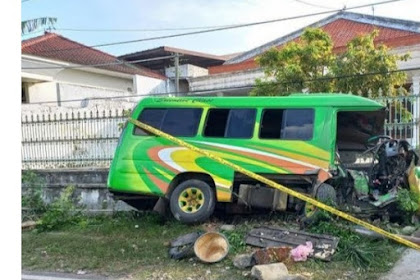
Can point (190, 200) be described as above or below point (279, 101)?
below

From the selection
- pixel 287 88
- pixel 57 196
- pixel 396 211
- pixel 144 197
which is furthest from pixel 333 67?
pixel 57 196

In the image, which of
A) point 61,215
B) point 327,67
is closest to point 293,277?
point 61,215

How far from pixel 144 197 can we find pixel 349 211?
361 centimetres

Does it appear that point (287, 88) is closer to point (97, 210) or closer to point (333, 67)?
point (333, 67)

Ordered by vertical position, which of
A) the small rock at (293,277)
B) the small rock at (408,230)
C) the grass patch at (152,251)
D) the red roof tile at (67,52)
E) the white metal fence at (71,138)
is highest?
the red roof tile at (67,52)

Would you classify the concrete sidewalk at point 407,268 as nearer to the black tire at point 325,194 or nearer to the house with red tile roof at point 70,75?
the black tire at point 325,194

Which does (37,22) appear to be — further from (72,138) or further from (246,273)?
(246,273)

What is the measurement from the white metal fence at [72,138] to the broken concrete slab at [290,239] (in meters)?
5.48

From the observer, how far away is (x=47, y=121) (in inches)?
451

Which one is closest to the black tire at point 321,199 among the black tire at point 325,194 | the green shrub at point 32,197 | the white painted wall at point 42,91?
the black tire at point 325,194

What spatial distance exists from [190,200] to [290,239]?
2164mm

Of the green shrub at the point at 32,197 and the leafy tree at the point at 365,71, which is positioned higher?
the leafy tree at the point at 365,71

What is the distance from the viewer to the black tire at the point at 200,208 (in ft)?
24.0

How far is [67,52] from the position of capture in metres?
20.8
